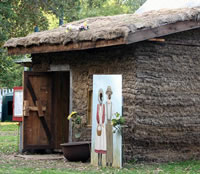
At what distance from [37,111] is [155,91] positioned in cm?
338

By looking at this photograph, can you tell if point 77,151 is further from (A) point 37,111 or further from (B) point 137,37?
(B) point 137,37

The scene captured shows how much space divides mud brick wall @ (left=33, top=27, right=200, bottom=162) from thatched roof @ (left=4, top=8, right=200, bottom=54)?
0.55m

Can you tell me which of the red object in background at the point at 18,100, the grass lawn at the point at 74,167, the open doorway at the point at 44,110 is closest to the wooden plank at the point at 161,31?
the grass lawn at the point at 74,167

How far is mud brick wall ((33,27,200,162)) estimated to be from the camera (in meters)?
11.0

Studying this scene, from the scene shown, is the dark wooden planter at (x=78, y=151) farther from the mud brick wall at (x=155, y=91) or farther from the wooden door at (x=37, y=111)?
the wooden door at (x=37, y=111)

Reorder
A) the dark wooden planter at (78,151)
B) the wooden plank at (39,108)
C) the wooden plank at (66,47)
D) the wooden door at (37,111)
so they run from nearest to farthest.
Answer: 1. the wooden plank at (66,47)
2. the dark wooden planter at (78,151)
3. the wooden door at (37,111)
4. the wooden plank at (39,108)

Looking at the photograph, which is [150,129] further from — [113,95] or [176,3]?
[176,3]

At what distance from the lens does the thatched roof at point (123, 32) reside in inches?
400

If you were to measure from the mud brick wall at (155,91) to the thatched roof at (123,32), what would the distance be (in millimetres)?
549

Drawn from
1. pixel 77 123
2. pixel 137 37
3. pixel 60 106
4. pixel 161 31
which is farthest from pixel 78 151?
pixel 161 31

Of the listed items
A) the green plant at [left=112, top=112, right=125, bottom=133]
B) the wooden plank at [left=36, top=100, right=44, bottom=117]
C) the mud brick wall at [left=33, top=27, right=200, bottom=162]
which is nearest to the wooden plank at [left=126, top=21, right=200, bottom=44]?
the mud brick wall at [left=33, top=27, right=200, bottom=162]

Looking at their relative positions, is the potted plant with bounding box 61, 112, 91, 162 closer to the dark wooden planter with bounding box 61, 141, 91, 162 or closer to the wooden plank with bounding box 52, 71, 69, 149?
the dark wooden planter with bounding box 61, 141, 91, 162

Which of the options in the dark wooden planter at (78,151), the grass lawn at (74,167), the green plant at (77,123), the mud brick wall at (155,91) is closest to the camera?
the grass lawn at (74,167)

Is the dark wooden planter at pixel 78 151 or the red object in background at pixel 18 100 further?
the red object in background at pixel 18 100
